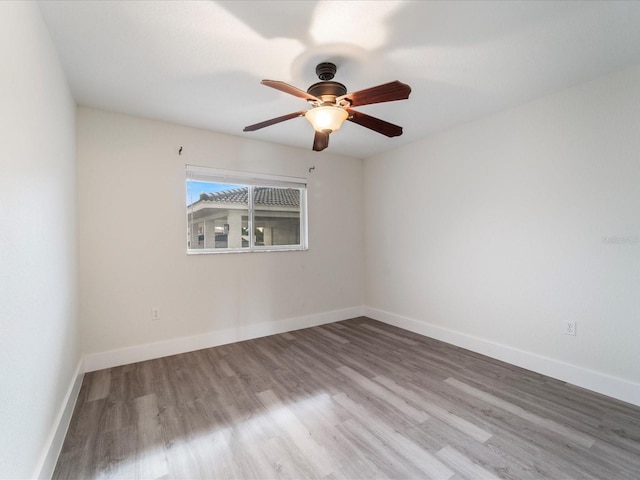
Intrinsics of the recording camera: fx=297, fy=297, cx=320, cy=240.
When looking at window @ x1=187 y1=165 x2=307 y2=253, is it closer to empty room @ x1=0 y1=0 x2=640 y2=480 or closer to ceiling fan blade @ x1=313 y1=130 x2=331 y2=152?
empty room @ x1=0 y1=0 x2=640 y2=480

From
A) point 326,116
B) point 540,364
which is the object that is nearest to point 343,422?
point 540,364

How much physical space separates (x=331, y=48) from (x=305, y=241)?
2.48 meters

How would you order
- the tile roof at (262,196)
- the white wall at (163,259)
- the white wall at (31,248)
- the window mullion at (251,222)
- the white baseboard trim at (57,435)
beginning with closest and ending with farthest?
the white wall at (31,248)
the white baseboard trim at (57,435)
the white wall at (163,259)
the tile roof at (262,196)
the window mullion at (251,222)

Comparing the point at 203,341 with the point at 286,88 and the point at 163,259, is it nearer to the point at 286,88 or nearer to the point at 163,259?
the point at 163,259

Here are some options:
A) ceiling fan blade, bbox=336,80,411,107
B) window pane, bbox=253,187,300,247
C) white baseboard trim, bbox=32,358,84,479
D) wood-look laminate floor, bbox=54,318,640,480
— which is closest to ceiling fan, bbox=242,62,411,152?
ceiling fan blade, bbox=336,80,411,107

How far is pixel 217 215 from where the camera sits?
3.39 metres

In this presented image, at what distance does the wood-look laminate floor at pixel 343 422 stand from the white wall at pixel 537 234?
0.33 metres

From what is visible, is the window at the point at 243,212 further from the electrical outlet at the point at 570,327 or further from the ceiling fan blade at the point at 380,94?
the electrical outlet at the point at 570,327

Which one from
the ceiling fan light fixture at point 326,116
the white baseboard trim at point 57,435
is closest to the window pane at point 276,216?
the ceiling fan light fixture at point 326,116

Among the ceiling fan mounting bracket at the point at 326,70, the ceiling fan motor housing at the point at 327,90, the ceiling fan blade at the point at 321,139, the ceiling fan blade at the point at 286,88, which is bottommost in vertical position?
the ceiling fan blade at the point at 321,139

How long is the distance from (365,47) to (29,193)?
1937 millimetres

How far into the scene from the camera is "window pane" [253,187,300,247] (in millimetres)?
3650

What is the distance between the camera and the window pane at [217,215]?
3.22 meters

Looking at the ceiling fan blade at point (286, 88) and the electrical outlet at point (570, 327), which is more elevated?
the ceiling fan blade at point (286, 88)
